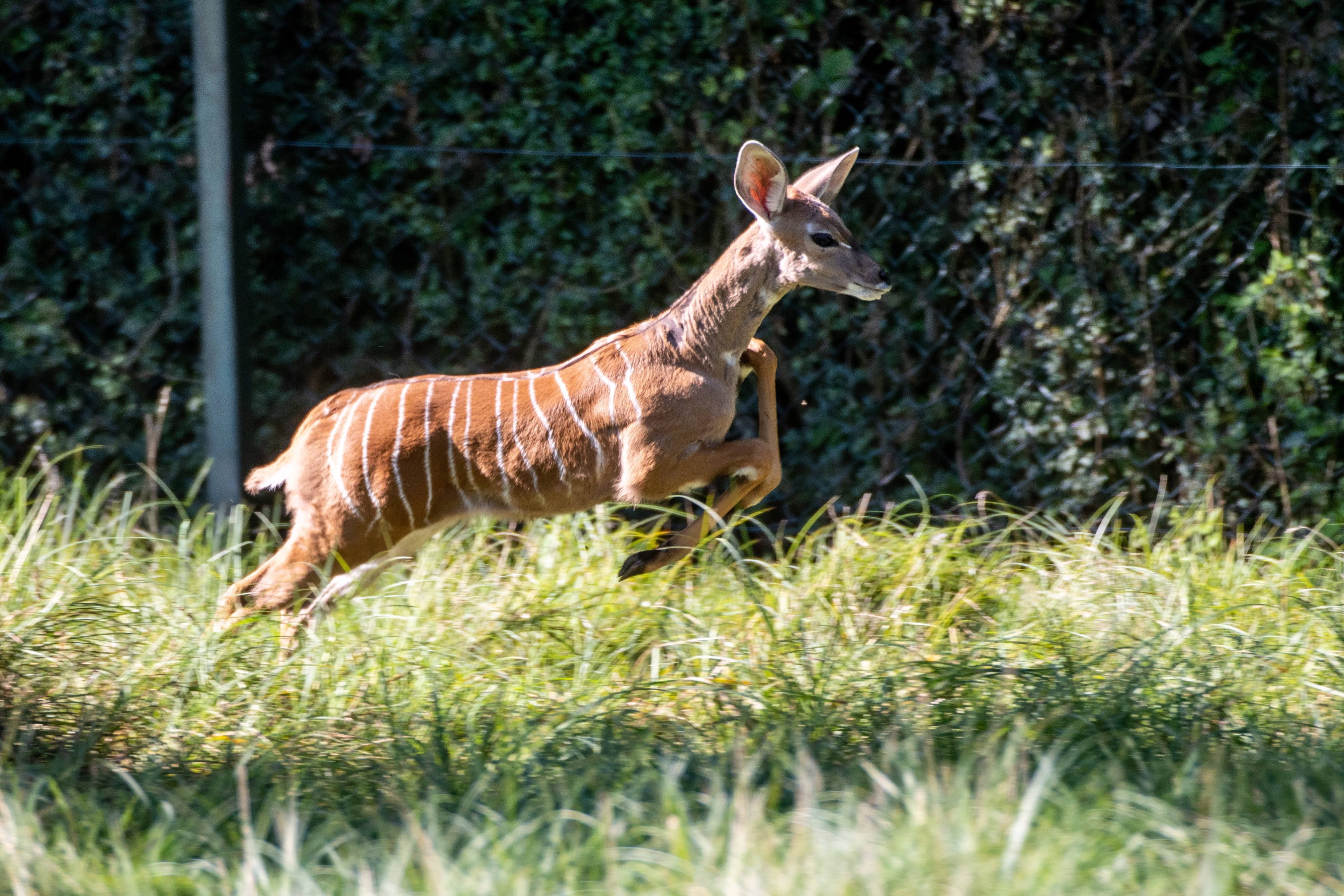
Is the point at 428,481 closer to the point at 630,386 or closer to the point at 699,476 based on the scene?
the point at 630,386

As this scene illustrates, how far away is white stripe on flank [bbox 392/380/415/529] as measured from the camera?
13.9ft

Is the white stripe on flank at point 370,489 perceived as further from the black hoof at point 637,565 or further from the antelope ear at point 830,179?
the antelope ear at point 830,179

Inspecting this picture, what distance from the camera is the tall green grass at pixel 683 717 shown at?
2.57 m

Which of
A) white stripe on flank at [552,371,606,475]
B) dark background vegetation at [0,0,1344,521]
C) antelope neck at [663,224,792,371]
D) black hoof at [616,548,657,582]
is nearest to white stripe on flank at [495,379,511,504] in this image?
white stripe on flank at [552,371,606,475]

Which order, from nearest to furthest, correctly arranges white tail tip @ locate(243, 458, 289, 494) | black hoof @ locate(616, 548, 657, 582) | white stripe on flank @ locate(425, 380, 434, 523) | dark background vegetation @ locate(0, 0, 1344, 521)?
black hoof @ locate(616, 548, 657, 582) < white stripe on flank @ locate(425, 380, 434, 523) < white tail tip @ locate(243, 458, 289, 494) < dark background vegetation @ locate(0, 0, 1344, 521)

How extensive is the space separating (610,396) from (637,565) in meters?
0.52

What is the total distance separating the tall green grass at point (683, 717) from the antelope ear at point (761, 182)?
112 cm

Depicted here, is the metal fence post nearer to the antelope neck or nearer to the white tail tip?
Answer: the white tail tip

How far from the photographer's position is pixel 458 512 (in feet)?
14.1

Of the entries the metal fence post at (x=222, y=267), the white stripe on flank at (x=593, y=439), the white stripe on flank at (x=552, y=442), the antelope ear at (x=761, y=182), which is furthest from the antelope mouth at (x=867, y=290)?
the metal fence post at (x=222, y=267)

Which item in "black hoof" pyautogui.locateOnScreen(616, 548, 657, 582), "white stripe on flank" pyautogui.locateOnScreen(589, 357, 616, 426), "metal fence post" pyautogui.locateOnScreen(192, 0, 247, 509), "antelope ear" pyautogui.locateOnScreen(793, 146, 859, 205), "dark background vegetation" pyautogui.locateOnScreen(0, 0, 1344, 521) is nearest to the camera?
"black hoof" pyautogui.locateOnScreen(616, 548, 657, 582)

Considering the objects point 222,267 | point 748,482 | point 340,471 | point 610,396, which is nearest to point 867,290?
point 748,482

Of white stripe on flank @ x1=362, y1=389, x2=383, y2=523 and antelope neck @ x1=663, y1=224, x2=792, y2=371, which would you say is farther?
white stripe on flank @ x1=362, y1=389, x2=383, y2=523

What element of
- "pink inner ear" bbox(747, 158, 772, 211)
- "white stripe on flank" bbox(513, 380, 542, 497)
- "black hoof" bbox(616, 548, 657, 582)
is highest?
"pink inner ear" bbox(747, 158, 772, 211)
